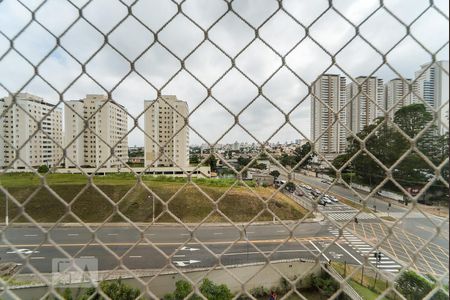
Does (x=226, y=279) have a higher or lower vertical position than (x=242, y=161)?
lower

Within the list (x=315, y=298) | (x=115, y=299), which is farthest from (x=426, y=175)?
(x=315, y=298)

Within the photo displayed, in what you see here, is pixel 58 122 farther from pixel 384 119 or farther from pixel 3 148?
pixel 384 119

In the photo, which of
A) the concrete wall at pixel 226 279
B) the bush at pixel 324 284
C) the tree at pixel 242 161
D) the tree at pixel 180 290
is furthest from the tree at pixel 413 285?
the tree at pixel 242 161

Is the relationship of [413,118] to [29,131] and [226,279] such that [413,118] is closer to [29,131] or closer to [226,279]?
[29,131]

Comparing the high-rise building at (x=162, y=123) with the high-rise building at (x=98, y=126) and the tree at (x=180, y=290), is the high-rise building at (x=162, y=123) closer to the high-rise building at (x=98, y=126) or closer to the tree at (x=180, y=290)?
the high-rise building at (x=98, y=126)

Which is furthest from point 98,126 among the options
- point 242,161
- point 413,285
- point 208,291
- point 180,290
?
point 413,285

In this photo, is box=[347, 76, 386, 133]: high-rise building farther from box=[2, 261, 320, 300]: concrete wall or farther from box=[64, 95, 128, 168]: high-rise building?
box=[2, 261, 320, 300]: concrete wall

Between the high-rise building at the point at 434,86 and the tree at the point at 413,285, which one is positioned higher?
the high-rise building at the point at 434,86
